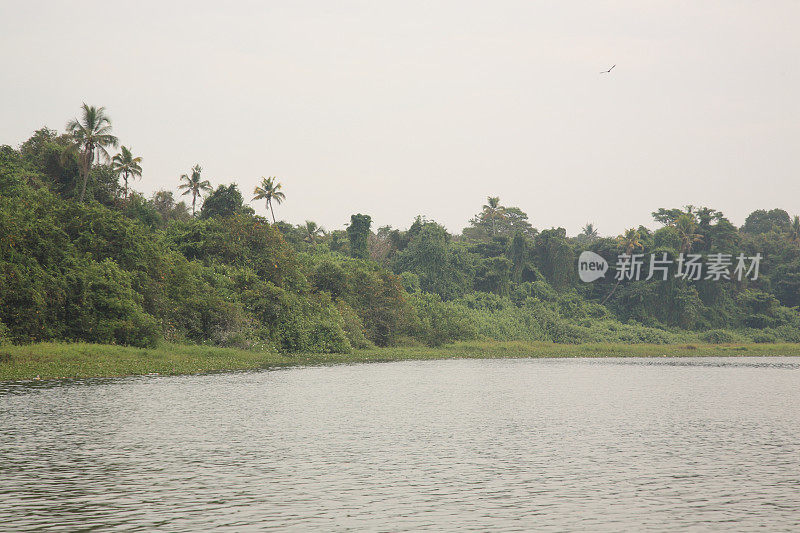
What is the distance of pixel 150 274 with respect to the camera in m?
57.4

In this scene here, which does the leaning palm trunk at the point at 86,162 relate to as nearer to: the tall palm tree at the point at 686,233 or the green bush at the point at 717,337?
the green bush at the point at 717,337

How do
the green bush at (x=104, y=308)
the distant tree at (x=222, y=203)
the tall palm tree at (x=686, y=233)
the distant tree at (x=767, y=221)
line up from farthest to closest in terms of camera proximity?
the distant tree at (x=767, y=221) → the tall palm tree at (x=686, y=233) → the distant tree at (x=222, y=203) → the green bush at (x=104, y=308)

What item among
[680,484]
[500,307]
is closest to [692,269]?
[500,307]

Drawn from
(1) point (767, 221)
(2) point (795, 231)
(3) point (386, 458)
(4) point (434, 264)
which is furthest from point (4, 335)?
(1) point (767, 221)

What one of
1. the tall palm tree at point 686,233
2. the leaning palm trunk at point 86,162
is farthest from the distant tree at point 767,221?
the leaning palm trunk at point 86,162

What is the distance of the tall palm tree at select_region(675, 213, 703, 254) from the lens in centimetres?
11825

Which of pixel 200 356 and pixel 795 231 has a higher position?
pixel 795 231

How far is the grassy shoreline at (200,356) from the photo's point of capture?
42.3 metres

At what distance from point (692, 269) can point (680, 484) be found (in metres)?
106

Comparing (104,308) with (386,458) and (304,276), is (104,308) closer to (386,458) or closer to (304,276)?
(304,276)

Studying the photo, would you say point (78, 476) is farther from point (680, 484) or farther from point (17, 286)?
point (17, 286)

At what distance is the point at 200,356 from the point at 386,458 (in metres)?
36.7

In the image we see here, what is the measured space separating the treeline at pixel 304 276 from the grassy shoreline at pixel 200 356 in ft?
5.91

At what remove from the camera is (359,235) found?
101 meters
